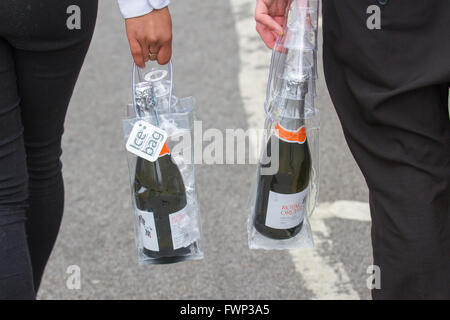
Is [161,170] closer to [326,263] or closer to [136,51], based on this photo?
[136,51]

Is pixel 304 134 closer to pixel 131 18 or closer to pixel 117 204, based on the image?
pixel 131 18

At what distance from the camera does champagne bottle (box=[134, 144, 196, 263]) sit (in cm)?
160

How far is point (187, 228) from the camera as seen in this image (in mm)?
1631

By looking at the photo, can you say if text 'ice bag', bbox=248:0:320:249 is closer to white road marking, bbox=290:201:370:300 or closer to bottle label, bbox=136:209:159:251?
bottle label, bbox=136:209:159:251

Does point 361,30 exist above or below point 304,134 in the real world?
above

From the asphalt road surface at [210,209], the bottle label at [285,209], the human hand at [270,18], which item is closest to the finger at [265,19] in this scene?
the human hand at [270,18]

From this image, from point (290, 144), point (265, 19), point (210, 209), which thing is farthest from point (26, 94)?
point (210, 209)

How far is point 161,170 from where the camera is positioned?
5.67ft

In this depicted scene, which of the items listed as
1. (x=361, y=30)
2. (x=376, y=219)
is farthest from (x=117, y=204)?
(x=361, y=30)

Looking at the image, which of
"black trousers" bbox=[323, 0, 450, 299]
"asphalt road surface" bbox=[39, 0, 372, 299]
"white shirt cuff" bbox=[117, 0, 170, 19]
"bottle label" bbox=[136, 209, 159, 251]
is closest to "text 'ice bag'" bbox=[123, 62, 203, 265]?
"bottle label" bbox=[136, 209, 159, 251]

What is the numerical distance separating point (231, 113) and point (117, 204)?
0.83 metres

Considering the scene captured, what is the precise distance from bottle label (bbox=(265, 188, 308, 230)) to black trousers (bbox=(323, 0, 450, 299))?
208 millimetres

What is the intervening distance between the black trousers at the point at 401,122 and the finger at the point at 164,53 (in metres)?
0.37

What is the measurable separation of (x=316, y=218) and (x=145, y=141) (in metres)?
1.10
